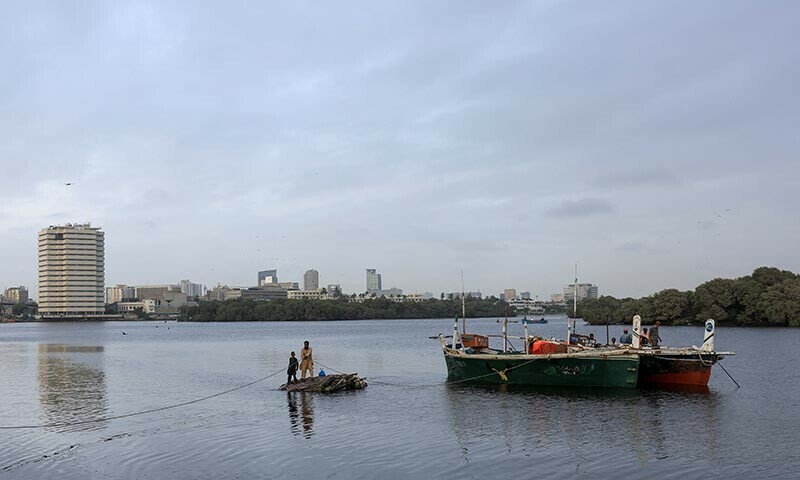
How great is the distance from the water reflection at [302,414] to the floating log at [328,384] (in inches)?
20.1

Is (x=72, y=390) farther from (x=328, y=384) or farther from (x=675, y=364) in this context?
(x=675, y=364)

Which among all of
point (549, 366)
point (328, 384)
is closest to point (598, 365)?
point (549, 366)

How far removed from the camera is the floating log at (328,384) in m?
35.8

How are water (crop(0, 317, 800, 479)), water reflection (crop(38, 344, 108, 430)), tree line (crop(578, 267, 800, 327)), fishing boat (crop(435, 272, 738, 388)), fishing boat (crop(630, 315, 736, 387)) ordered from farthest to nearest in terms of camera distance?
tree line (crop(578, 267, 800, 327)) → fishing boat (crop(630, 315, 736, 387)) → fishing boat (crop(435, 272, 738, 388)) → water reflection (crop(38, 344, 108, 430)) → water (crop(0, 317, 800, 479))

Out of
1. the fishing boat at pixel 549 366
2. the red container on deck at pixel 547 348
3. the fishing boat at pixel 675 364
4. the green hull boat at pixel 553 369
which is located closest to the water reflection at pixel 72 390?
the fishing boat at pixel 549 366

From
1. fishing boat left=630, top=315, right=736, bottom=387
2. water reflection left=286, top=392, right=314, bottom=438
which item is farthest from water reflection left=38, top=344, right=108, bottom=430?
fishing boat left=630, top=315, right=736, bottom=387

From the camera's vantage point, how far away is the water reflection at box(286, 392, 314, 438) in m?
25.9

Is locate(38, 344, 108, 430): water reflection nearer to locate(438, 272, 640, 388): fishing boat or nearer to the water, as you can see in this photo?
the water

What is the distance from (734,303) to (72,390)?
120800 mm

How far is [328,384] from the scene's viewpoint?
3597 cm

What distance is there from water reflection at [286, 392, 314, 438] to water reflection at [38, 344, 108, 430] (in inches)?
284

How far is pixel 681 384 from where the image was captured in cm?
3722

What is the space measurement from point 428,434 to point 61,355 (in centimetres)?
6314

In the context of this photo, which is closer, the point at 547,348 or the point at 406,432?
the point at 406,432
